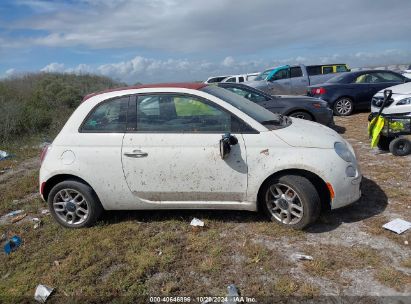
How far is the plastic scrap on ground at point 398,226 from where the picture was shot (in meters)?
3.94

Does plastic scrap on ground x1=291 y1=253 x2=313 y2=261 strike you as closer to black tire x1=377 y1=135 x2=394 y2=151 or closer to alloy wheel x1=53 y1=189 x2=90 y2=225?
alloy wheel x1=53 y1=189 x2=90 y2=225

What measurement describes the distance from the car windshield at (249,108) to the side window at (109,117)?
1001 mm

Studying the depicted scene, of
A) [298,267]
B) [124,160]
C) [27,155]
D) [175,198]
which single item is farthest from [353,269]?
[27,155]

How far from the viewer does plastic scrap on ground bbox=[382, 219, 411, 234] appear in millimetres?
3944

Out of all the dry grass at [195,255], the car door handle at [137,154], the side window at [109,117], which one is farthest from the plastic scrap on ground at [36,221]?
the car door handle at [137,154]

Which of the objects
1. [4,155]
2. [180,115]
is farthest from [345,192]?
[4,155]

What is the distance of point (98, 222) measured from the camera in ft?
15.5

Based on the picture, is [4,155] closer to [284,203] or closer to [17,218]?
[17,218]

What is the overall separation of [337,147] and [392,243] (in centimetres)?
113

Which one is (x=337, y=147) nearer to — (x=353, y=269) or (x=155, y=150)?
(x=353, y=269)

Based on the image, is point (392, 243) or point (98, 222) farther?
point (98, 222)

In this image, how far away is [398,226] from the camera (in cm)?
403

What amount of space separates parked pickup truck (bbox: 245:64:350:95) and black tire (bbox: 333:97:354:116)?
14.7ft

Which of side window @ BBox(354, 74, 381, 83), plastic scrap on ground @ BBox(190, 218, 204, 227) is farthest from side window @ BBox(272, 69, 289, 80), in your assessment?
plastic scrap on ground @ BBox(190, 218, 204, 227)
